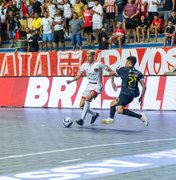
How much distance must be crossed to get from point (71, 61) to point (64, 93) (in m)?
4.05

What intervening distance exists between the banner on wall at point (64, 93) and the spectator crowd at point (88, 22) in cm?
454

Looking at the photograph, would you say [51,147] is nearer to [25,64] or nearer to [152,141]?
[152,141]

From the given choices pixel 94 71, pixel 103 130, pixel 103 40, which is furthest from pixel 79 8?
pixel 103 130

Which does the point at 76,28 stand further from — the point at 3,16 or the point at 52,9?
the point at 3,16

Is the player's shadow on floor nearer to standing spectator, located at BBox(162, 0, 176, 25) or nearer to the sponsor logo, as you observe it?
the sponsor logo

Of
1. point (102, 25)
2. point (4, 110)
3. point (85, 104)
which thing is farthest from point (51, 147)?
point (102, 25)

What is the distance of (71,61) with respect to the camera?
3033 centimetres

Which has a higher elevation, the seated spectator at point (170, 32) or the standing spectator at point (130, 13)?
the standing spectator at point (130, 13)

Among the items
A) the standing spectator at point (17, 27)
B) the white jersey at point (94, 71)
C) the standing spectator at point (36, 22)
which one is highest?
the white jersey at point (94, 71)

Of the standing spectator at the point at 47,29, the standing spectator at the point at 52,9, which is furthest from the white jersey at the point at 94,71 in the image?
the standing spectator at the point at 52,9

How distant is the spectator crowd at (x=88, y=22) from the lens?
30703 mm

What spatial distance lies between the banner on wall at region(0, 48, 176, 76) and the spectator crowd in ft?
4.18

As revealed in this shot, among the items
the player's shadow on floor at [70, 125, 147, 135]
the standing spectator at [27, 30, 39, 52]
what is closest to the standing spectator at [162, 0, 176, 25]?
the standing spectator at [27, 30, 39, 52]

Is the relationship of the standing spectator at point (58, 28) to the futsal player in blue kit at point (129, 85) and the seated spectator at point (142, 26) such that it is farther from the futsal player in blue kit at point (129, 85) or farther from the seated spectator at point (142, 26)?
the futsal player in blue kit at point (129, 85)
